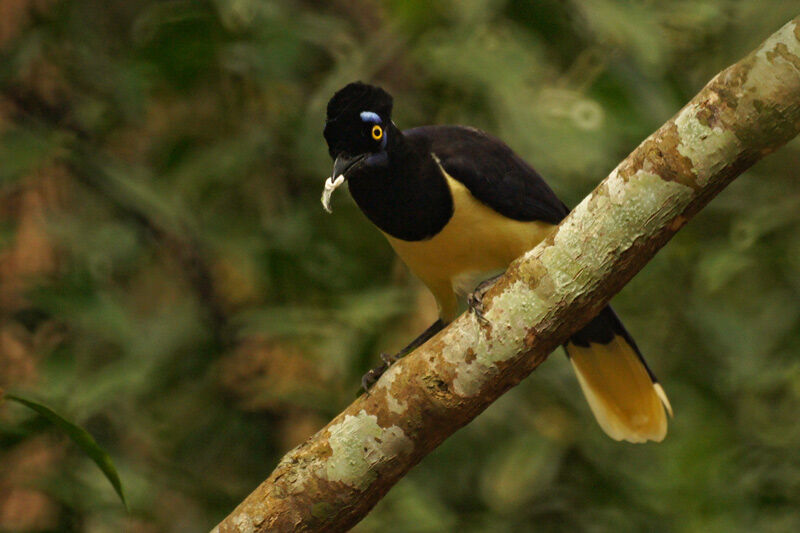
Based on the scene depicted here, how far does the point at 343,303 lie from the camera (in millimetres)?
4098

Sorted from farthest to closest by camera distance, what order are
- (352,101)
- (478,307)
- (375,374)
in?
(375,374)
(352,101)
(478,307)

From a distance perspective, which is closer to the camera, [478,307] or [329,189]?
[478,307]

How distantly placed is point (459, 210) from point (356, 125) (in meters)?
0.43

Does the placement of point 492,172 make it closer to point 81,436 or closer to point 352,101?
point 352,101

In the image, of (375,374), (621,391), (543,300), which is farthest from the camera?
(621,391)

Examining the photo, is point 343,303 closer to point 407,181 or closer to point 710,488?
point 407,181

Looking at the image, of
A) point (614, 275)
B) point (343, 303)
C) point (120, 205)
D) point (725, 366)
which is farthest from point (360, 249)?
point (614, 275)

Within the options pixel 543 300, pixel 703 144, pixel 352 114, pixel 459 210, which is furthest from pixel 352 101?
pixel 703 144

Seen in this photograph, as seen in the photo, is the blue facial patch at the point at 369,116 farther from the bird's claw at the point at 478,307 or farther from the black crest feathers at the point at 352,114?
the bird's claw at the point at 478,307

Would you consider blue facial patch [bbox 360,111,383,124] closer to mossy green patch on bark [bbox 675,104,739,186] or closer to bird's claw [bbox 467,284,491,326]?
bird's claw [bbox 467,284,491,326]

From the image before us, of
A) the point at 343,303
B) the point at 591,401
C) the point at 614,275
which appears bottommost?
the point at 614,275

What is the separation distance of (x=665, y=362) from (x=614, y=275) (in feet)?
7.44

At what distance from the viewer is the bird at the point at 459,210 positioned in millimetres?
3236

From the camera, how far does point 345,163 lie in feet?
10.6
